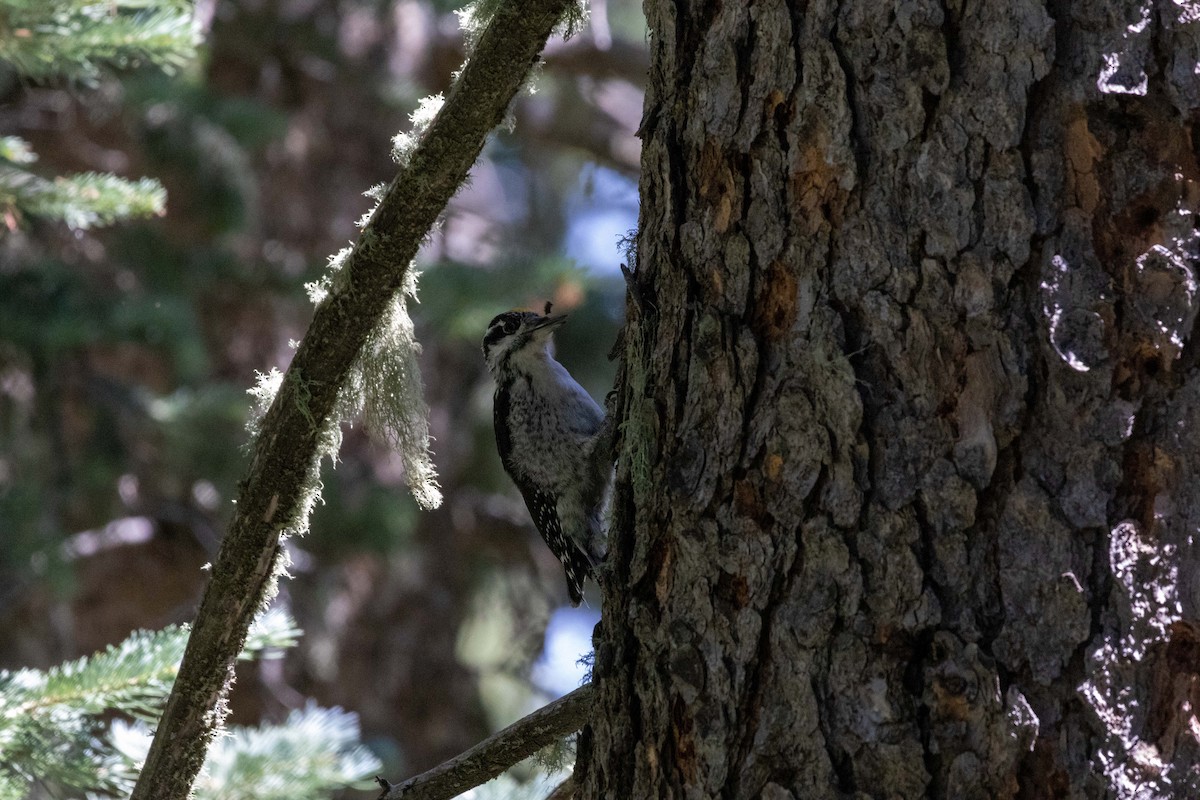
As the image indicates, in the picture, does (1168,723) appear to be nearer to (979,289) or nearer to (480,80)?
(979,289)

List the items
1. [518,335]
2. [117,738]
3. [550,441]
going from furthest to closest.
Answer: [518,335], [550,441], [117,738]

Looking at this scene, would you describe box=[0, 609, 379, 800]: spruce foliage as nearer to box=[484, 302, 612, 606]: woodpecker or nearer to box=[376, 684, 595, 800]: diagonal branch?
box=[376, 684, 595, 800]: diagonal branch

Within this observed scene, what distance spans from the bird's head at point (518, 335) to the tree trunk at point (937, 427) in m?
2.52

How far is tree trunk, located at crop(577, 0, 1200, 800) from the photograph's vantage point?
5.24 feet

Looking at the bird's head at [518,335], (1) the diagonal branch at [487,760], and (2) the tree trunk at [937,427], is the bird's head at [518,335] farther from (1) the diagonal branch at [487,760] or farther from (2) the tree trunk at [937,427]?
(2) the tree trunk at [937,427]

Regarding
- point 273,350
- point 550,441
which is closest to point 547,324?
point 550,441

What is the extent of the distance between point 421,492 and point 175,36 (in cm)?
150

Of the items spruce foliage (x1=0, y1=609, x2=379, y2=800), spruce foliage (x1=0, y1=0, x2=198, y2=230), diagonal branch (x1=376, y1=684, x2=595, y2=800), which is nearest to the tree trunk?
diagonal branch (x1=376, y1=684, x2=595, y2=800)

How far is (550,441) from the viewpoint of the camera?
4332 mm

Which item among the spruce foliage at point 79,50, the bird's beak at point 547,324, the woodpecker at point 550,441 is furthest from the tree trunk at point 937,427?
the bird's beak at point 547,324

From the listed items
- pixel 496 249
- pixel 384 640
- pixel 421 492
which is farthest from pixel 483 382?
pixel 421 492

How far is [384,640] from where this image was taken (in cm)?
819

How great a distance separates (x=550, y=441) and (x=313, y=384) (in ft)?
7.37

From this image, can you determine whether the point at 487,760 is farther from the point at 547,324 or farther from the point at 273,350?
the point at 273,350
